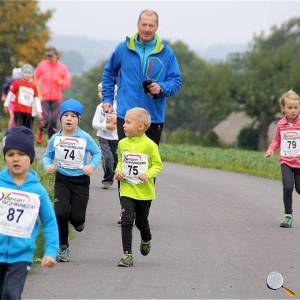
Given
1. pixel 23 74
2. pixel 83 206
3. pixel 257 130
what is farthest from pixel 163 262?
pixel 257 130

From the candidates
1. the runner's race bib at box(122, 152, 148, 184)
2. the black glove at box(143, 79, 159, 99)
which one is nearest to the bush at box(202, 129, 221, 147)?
the black glove at box(143, 79, 159, 99)

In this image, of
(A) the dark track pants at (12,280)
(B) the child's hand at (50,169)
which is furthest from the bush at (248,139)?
(A) the dark track pants at (12,280)

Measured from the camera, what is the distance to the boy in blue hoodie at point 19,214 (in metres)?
6.12

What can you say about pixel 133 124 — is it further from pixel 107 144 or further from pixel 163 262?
pixel 107 144

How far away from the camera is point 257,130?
284ft

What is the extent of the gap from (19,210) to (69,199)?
3142mm

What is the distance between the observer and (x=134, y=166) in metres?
9.25

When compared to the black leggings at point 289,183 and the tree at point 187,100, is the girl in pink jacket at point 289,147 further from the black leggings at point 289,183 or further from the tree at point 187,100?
the tree at point 187,100

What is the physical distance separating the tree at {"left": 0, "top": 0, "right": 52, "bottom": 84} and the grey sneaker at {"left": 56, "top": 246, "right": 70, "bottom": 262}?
207ft

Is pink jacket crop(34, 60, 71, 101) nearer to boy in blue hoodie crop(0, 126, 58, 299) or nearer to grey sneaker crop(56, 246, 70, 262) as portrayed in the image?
grey sneaker crop(56, 246, 70, 262)

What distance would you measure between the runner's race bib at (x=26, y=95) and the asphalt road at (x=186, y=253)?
4144 millimetres

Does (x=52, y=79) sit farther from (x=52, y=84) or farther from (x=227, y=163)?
(x=227, y=163)

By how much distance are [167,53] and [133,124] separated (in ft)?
4.91

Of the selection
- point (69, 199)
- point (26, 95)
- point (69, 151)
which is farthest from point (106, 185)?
point (69, 151)
